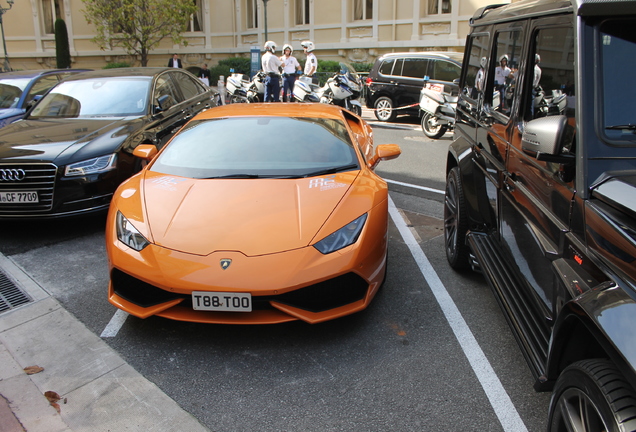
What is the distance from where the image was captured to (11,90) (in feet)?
30.7

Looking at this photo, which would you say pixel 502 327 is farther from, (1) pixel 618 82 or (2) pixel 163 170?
(2) pixel 163 170

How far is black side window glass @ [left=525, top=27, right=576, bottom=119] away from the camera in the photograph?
104 inches

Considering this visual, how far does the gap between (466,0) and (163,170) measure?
2291 centimetres

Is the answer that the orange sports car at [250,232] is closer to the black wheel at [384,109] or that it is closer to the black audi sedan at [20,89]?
the black audi sedan at [20,89]

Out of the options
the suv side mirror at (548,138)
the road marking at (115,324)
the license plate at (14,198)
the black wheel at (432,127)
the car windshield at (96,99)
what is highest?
the suv side mirror at (548,138)

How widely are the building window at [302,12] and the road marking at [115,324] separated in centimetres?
2825

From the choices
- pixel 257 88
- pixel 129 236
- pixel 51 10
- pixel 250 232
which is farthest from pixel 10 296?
pixel 51 10

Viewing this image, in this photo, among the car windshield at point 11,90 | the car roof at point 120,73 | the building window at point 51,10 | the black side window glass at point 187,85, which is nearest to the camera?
the car roof at point 120,73

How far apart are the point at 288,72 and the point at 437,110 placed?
20.3 feet

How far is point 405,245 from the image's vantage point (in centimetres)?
553

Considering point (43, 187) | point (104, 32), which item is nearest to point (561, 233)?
point (43, 187)

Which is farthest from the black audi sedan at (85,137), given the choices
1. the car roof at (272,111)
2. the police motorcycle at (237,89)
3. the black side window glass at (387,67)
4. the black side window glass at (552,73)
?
the police motorcycle at (237,89)

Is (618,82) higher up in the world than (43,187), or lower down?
higher up

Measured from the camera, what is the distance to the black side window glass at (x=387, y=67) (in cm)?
1592
